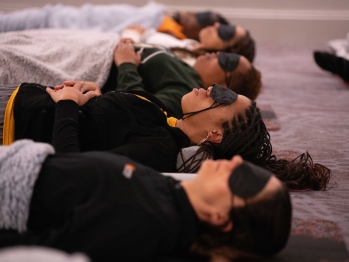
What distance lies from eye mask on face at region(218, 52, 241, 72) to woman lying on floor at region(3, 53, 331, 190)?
0.50m

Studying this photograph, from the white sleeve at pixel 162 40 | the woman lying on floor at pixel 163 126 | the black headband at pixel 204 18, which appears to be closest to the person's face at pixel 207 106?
the woman lying on floor at pixel 163 126

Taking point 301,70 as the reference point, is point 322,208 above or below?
above

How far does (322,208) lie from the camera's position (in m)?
1.24

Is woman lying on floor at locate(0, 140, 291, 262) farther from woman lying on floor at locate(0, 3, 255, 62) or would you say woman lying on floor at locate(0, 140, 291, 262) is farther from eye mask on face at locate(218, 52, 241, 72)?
woman lying on floor at locate(0, 3, 255, 62)

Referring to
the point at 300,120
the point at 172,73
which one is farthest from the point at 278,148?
the point at 172,73

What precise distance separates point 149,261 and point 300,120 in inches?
49.0

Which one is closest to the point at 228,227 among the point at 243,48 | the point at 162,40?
the point at 243,48

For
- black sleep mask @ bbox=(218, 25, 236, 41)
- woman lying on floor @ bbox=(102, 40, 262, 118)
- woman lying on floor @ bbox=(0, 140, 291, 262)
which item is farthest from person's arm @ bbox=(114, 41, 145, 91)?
woman lying on floor @ bbox=(0, 140, 291, 262)

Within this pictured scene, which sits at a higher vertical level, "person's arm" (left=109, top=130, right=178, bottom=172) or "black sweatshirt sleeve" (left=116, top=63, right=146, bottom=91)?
"person's arm" (left=109, top=130, right=178, bottom=172)

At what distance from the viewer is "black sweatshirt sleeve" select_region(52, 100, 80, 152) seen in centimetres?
119

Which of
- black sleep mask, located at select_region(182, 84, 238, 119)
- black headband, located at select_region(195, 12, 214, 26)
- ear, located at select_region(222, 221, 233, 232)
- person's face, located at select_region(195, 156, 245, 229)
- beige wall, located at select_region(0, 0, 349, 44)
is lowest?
beige wall, located at select_region(0, 0, 349, 44)

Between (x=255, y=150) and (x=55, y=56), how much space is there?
875 mm

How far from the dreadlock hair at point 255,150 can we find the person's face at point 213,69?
1.78 ft

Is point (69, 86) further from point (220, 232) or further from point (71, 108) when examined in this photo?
point (220, 232)
